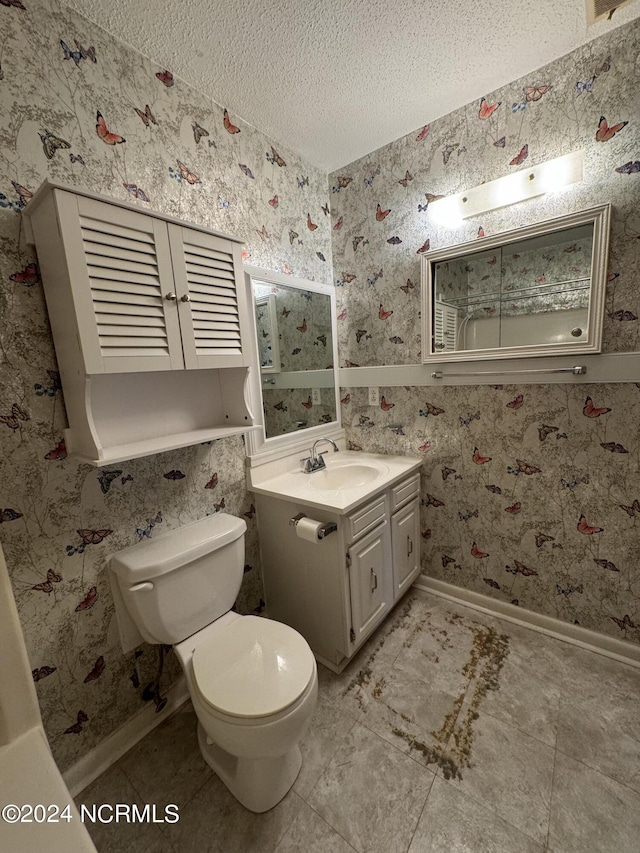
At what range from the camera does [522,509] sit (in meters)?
1.73

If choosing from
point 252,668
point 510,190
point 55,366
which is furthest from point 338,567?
point 510,190

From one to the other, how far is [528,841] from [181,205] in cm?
239

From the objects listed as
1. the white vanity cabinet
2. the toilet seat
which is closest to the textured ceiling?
the white vanity cabinet

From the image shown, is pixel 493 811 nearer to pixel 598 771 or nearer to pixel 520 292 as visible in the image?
pixel 598 771

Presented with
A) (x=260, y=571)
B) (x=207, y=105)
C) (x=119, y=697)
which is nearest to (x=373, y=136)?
(x=207, y=105)

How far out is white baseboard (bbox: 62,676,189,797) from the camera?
121 centimetres

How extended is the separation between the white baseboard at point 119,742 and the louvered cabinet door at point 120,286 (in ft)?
4.37

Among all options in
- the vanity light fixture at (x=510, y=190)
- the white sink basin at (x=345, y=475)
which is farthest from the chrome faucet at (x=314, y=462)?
the vanity light fixture at (x=510, y=190)

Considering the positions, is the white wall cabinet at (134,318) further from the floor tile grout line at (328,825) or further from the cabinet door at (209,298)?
the floor tile grout line at (328,825)

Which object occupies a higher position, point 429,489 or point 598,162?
point 598,162

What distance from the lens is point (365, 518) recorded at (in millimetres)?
1532

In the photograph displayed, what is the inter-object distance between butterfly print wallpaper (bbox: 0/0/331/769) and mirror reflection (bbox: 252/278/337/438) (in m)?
0.39

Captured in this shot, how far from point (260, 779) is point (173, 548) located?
29.7 inches

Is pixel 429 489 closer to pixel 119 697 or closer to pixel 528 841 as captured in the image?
pixel 528 841
